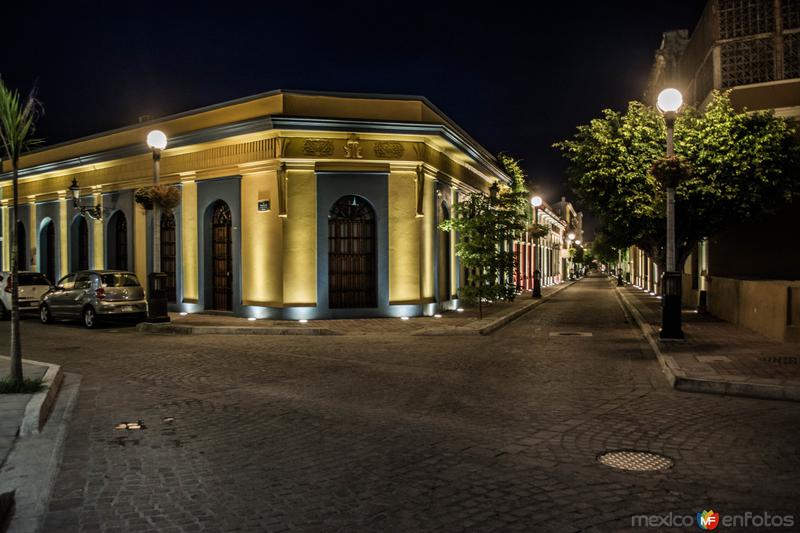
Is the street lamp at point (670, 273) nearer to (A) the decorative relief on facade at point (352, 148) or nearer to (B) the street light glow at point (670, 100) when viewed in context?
(B) the street light glow at point (670, 100)

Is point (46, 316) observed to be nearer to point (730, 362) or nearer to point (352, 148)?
point (352, 148)

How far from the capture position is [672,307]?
13555mm

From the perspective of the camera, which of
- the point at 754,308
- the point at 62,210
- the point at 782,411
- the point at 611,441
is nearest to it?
the point at 611,441

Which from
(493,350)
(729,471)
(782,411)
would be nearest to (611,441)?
(729,471)

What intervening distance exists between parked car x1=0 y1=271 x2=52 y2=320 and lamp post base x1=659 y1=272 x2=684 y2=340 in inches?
756

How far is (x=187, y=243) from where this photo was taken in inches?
888

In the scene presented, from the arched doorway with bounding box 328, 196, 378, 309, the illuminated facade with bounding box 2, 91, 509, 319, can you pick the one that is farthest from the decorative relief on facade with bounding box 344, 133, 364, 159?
the arched doorway with bounding box 328, 196, 378, 309

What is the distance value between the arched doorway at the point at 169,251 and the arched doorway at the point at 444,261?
9.86 metres

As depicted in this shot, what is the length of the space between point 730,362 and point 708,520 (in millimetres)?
7137

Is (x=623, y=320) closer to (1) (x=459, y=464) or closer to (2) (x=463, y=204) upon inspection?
(2) (x=463, y=204)

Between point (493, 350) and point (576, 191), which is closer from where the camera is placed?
point (493, 350)

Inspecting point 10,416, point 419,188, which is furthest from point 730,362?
point 419,188

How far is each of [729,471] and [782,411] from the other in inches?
115

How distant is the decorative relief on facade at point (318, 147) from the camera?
19.5 meters
